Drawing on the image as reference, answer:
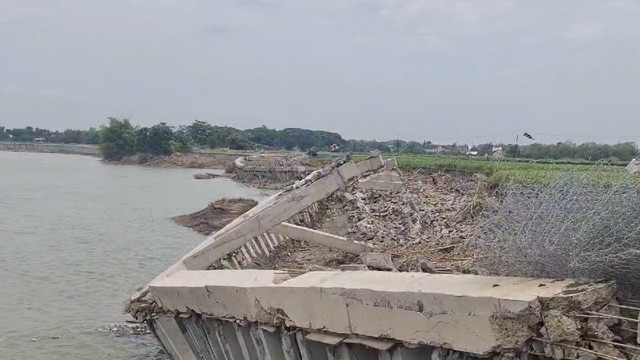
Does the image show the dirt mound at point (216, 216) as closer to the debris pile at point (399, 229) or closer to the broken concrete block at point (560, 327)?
the debris pile at point (399, 229)

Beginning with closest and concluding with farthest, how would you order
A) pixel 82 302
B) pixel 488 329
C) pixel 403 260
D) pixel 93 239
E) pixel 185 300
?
pixel 488 329, pixel 185 300, pixel 403 260, pixel 82 302, pixel 93 239

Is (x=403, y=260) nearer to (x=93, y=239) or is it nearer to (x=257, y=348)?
(x=257, y=348)

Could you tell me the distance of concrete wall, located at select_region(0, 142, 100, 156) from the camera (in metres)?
115

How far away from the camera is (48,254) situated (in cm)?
1808

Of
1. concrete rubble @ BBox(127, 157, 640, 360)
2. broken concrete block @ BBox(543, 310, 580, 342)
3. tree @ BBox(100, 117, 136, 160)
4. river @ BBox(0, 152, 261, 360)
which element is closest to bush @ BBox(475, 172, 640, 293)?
concrete rubble @ BBox(127, 157, 640, 360)

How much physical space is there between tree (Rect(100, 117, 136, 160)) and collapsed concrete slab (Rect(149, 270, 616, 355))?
8228cm

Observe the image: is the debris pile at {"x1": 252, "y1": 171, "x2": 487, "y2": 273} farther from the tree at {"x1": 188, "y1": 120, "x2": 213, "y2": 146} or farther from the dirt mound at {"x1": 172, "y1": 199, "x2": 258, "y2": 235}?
the tree at {"x1": 188, "y1": 120, "x2": 213, "y2": 146}

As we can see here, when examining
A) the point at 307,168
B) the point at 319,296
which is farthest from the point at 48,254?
the point at 307,168

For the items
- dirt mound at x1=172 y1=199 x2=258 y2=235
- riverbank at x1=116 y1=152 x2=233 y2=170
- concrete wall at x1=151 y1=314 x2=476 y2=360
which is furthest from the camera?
riverbank at x1=116 y1=152 x2=233 y2=170

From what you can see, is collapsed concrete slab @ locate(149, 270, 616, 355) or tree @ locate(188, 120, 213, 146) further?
tree @ locate(188, 120, 213, 146)

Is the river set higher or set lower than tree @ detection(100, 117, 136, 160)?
lower

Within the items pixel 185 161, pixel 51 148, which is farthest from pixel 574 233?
pixel 51 148

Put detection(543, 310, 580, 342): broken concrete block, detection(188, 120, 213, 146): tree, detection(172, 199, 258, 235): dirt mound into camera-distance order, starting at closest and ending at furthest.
→ detection(543, 310, 580, 342): broken concrete block, detection(172, 199, 258, 235): dirt mound, detection(188, 120, 213, 146): tree

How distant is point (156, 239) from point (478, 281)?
17.9 m
